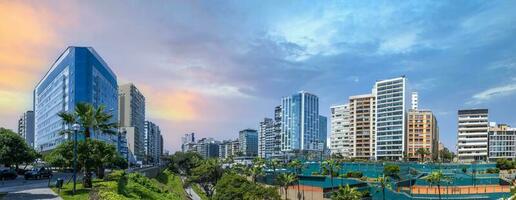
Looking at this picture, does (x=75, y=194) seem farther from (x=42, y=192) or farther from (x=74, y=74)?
(x=74, y=74)

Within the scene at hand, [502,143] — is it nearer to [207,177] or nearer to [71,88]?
[207,177]

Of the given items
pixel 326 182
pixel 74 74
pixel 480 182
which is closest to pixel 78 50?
pixel 74 74

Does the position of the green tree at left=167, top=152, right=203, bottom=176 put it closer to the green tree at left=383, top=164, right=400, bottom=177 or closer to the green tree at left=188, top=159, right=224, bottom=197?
the green tree at left=188, top=159, right=224, bottom=197

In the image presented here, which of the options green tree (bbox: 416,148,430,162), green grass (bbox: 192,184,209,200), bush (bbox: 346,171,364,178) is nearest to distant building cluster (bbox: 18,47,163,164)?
green grass (bbox: 192,184,209,200)

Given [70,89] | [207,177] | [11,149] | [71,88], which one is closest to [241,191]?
[11,149]

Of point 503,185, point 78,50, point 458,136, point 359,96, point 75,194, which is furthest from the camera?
point 359,96

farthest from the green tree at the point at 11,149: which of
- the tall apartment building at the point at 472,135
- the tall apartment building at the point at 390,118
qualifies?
the tall apartment building at the point at 472,135

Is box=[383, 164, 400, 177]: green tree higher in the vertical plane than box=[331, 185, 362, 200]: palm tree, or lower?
lower

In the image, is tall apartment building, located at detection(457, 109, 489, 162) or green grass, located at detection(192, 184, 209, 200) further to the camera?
tall apartment building, located at detection(457, 109, 489, 162)
